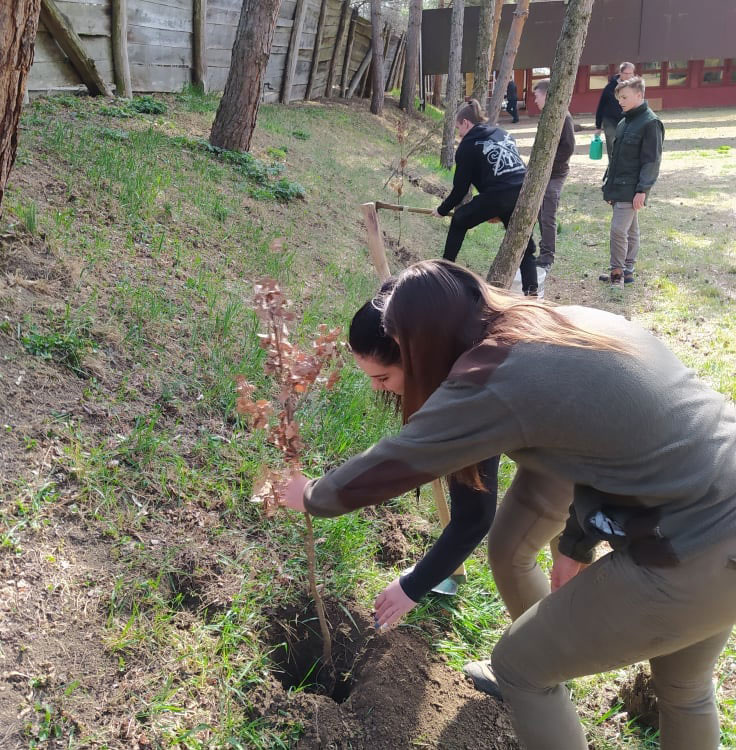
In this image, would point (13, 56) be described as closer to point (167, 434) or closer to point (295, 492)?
point (167, 434)

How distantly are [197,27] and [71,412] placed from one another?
9.12 metres

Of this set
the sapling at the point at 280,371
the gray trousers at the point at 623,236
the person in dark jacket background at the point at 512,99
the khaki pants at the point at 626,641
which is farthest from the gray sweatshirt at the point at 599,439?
the person in dark jacket background at the point at 512,99

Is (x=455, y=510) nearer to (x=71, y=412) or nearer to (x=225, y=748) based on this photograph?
(x=225, y=748)

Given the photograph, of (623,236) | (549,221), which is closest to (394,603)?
(623,236)

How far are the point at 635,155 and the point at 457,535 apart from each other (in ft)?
20.3

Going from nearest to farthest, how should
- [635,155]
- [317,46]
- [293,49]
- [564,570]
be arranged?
[564,570], [635,155], [293,49], [317,46]

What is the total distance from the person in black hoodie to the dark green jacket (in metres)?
1.52

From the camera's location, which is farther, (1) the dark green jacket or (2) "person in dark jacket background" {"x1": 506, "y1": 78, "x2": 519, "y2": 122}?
(2) "person in dark jacket background" {"x1": 506, "y1": 78, "x2": 519, "y2": 122}

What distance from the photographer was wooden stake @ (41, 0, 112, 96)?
760 cm

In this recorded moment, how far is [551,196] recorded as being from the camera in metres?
7.91

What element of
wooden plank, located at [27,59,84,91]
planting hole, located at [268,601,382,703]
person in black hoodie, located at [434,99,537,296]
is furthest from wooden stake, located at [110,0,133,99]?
planting hole, located at [268,601,382,703]

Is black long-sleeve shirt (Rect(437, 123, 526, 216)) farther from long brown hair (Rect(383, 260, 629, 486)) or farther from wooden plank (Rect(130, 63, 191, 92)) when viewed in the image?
wooden plank (Rect(130, 63, 191, 92))

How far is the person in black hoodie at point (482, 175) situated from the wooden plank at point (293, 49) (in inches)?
348

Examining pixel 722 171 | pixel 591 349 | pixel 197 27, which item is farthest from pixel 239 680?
pixel 722 171
